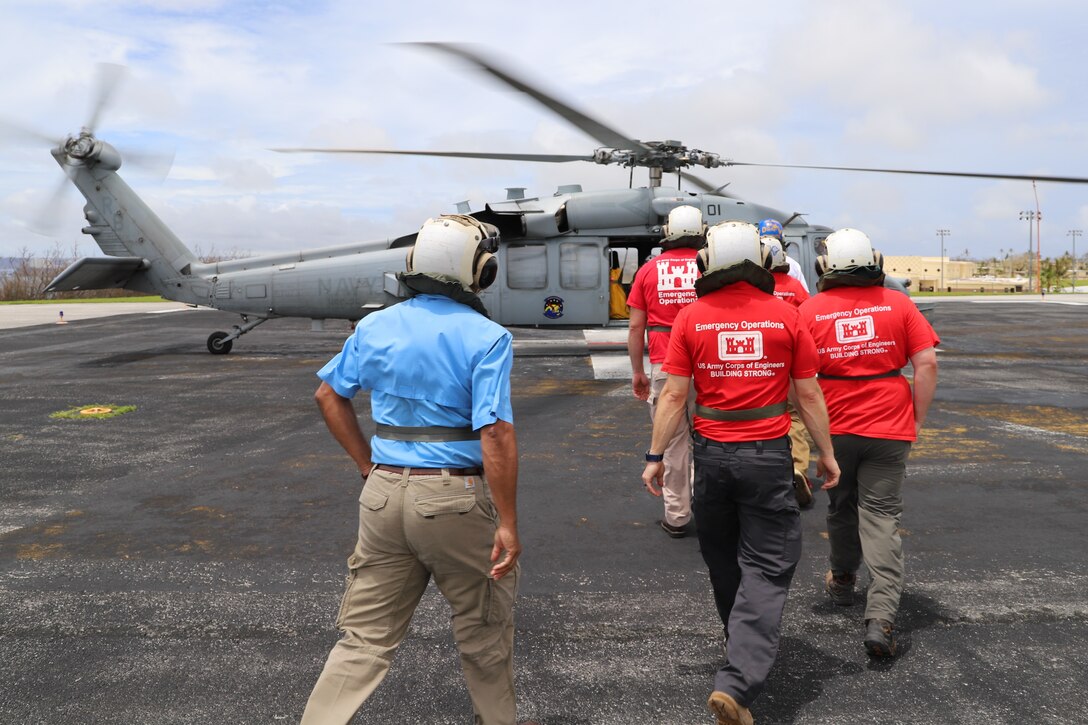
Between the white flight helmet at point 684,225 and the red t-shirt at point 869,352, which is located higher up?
the white flight helmet at point 684,225

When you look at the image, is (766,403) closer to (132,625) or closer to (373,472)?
(373,472)

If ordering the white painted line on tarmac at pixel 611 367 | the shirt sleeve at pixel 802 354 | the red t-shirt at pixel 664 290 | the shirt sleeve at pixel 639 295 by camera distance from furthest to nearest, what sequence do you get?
the white painted line on tarmac at pixel 611 367, the shirt sleeve at pixel 639 295, the red t-shirt at pixel 664 290, the shirt sleeve at pixel 802 354

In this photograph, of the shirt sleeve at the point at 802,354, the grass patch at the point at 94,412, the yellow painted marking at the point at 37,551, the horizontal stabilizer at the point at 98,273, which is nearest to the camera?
the shirt sleeve at the point at 802,354

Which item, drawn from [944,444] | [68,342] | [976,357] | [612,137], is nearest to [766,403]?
[944,444]

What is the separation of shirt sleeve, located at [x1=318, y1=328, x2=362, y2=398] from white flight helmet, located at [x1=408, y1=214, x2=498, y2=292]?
1.18 feet

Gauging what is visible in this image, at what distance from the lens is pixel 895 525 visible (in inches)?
151

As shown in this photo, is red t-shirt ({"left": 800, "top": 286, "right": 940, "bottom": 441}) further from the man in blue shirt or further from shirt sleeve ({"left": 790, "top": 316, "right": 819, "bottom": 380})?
the man in blue shirt

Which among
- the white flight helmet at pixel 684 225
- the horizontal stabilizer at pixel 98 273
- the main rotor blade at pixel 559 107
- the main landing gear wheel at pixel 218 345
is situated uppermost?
the main rotor blade at pixel 559 107

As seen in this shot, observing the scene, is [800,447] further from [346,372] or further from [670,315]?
[346,372]

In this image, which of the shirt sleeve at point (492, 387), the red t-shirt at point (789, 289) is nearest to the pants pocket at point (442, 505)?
the shirt sleeve at point (492, 387)

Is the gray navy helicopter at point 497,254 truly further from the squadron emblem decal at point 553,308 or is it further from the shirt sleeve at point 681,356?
the shirt sleeve at point 681,356

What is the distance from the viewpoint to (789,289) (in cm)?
602

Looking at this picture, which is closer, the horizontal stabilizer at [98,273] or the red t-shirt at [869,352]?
the red t-shirt at [869,352]

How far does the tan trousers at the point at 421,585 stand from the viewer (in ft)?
8.54
